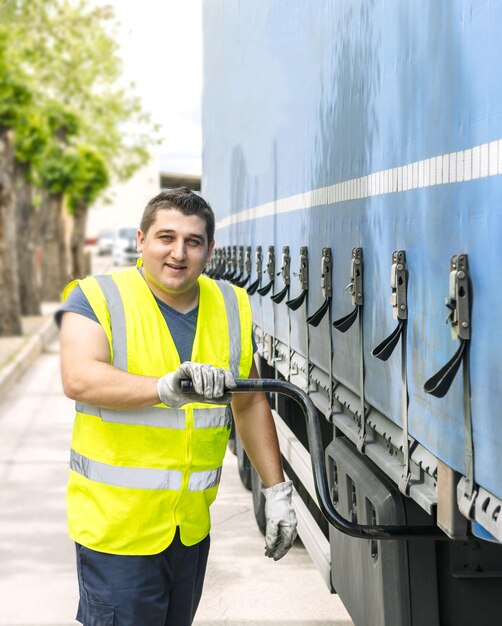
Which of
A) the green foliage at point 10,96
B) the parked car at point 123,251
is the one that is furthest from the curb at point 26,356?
the parked car at point 123,251

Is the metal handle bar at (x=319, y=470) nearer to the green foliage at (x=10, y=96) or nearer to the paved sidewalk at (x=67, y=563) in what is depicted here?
the paved sidewalk at (x=67, y=563)

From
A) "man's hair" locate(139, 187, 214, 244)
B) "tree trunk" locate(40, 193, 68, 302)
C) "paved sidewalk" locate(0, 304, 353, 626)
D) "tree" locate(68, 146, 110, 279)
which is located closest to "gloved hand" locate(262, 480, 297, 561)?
"man's hair" locate(139, 187, 214, 244)

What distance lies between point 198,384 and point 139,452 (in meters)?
0.56

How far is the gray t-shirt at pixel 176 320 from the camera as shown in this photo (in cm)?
414

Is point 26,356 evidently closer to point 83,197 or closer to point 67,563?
point 67,563

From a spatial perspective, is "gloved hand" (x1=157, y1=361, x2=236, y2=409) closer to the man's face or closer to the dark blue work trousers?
the man's face

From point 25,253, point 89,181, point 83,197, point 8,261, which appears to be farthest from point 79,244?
point 8,261

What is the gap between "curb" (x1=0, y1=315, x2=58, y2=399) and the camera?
18.1m

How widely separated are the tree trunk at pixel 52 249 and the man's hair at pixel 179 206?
34.4m

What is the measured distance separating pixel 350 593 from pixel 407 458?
50.5 inches

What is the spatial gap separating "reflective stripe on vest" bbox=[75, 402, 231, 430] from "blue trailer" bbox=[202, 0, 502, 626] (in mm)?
617

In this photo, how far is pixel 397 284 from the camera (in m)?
4.01

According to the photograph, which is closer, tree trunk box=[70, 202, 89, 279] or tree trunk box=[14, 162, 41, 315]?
tree trunk box=[14, 162, 41, 315]

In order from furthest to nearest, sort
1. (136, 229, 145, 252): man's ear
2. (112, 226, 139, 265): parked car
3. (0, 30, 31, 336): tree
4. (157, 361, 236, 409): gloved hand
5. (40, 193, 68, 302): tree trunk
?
(112, 226, 139, 265): parked car
(40, 193, 68, 302): tree trunk
(0, 30, 31, 336): tree
(136, 229, 145, 252): man's ear
(157, 361, 236, 409): gloved hand
